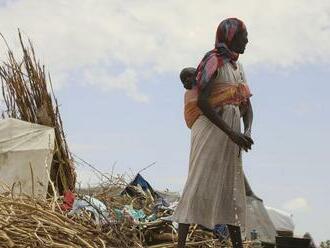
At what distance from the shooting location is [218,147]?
4.09 m

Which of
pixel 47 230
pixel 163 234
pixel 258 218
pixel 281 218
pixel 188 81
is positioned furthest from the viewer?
pixel 281 218

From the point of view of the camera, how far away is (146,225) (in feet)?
16.0

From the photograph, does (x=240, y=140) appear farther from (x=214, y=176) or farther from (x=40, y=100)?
(x=40, y=100)

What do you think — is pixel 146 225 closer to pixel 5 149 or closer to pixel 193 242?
pixel 193 242

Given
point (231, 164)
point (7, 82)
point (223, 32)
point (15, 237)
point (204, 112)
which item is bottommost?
point (15, 237)

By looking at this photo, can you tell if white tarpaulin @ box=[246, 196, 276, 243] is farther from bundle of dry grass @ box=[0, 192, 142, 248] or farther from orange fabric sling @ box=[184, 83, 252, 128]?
orange fabric sling @ box=[184, 83, 252, 128]

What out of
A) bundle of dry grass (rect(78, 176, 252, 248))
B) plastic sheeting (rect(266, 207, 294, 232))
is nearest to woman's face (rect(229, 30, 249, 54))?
bundle of dry grass (rect(78, 176, 252, 248))

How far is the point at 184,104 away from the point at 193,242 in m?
1.01

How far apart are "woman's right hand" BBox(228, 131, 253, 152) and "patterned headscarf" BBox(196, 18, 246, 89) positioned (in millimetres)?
345

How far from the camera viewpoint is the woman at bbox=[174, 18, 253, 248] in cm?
404

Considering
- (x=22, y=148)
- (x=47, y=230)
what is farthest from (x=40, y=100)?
(x=47, y=230)

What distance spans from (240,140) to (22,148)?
16.6 ft

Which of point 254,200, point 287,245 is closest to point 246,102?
point 287,245

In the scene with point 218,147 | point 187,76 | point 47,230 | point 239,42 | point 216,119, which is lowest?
point 47,230
